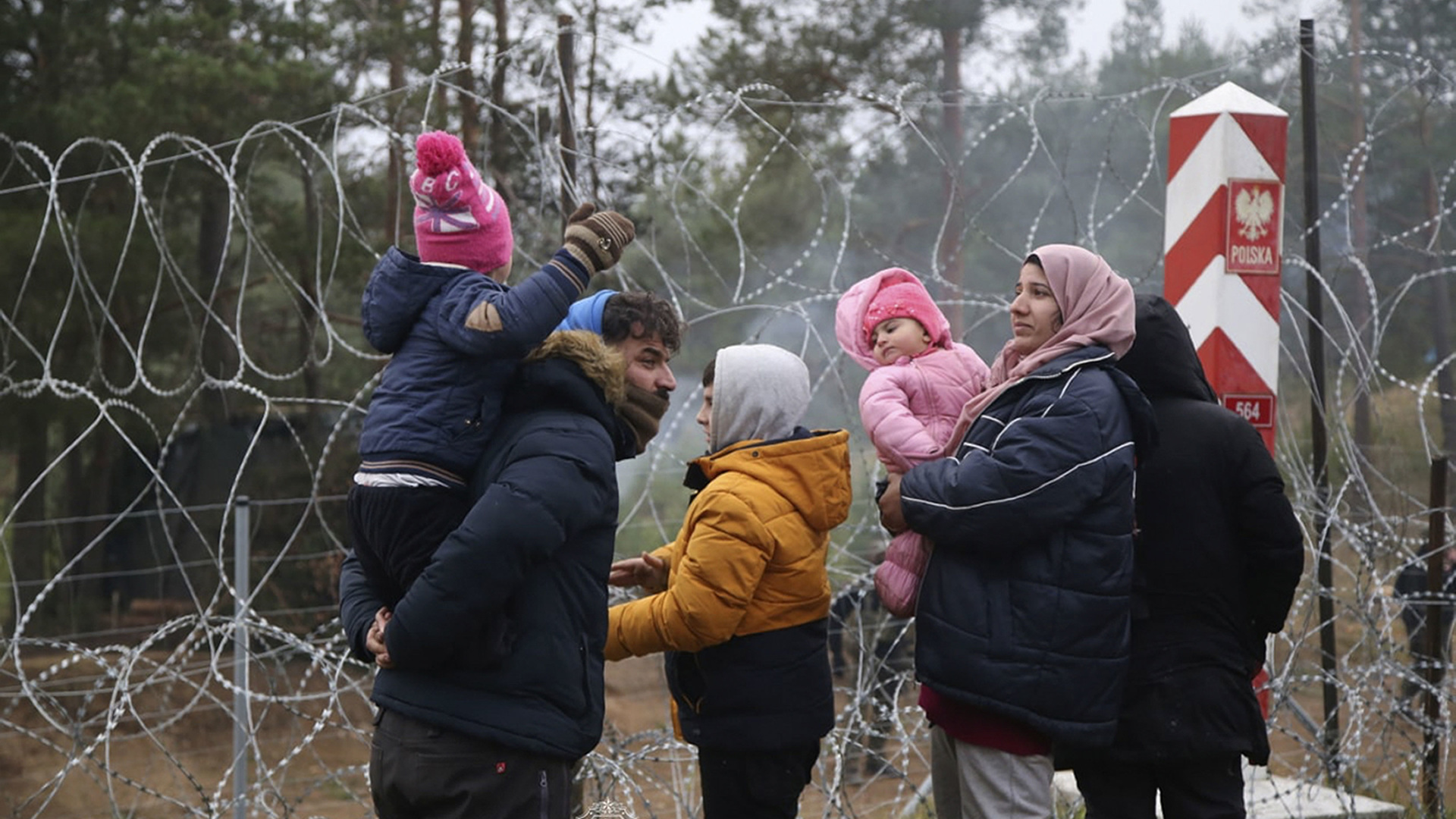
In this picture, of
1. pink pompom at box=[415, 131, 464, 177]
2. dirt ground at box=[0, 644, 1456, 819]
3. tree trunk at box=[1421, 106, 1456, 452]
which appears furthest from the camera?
tree trunk at box=[1421, 106, 1456, 452]

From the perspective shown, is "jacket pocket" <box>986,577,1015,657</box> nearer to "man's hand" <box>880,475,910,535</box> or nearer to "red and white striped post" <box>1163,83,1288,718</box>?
"man's hand" <box>880,475,910,535</box>

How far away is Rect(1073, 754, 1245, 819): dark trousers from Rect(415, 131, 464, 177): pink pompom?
1607mm

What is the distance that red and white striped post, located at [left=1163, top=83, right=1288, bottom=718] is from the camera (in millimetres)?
3680

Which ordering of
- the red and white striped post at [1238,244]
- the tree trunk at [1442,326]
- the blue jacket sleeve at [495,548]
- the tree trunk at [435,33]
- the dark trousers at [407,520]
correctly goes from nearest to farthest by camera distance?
the blue jacket sleeve at [495,548]
the dark trousers at [407,520]
the red and white striped post at [1238,244]
the tree trunk at [1442,326]
the tree trunk at [435,33]

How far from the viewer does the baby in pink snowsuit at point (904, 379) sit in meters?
2.74

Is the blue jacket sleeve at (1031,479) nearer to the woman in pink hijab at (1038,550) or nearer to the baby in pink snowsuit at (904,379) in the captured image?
the woman in pink hijab at (1038,550)

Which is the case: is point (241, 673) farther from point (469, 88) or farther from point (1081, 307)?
point (469, 88)

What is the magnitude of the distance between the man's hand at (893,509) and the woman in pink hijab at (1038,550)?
0.10 metres

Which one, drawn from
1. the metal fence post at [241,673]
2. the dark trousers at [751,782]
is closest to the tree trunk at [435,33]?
the metal fence post at [241,673]

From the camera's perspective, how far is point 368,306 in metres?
2.29

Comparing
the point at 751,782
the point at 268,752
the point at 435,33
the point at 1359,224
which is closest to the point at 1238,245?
the point at 751,782

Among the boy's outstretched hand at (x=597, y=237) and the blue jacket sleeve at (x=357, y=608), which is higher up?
the boy's outstretched hand at (x=597, y=237)

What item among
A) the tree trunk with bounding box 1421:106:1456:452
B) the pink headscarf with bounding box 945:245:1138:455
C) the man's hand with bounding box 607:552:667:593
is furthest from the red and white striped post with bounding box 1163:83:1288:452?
the tree trunk with bounding box 1421:106:1456:452

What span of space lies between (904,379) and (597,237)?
2.78ft
